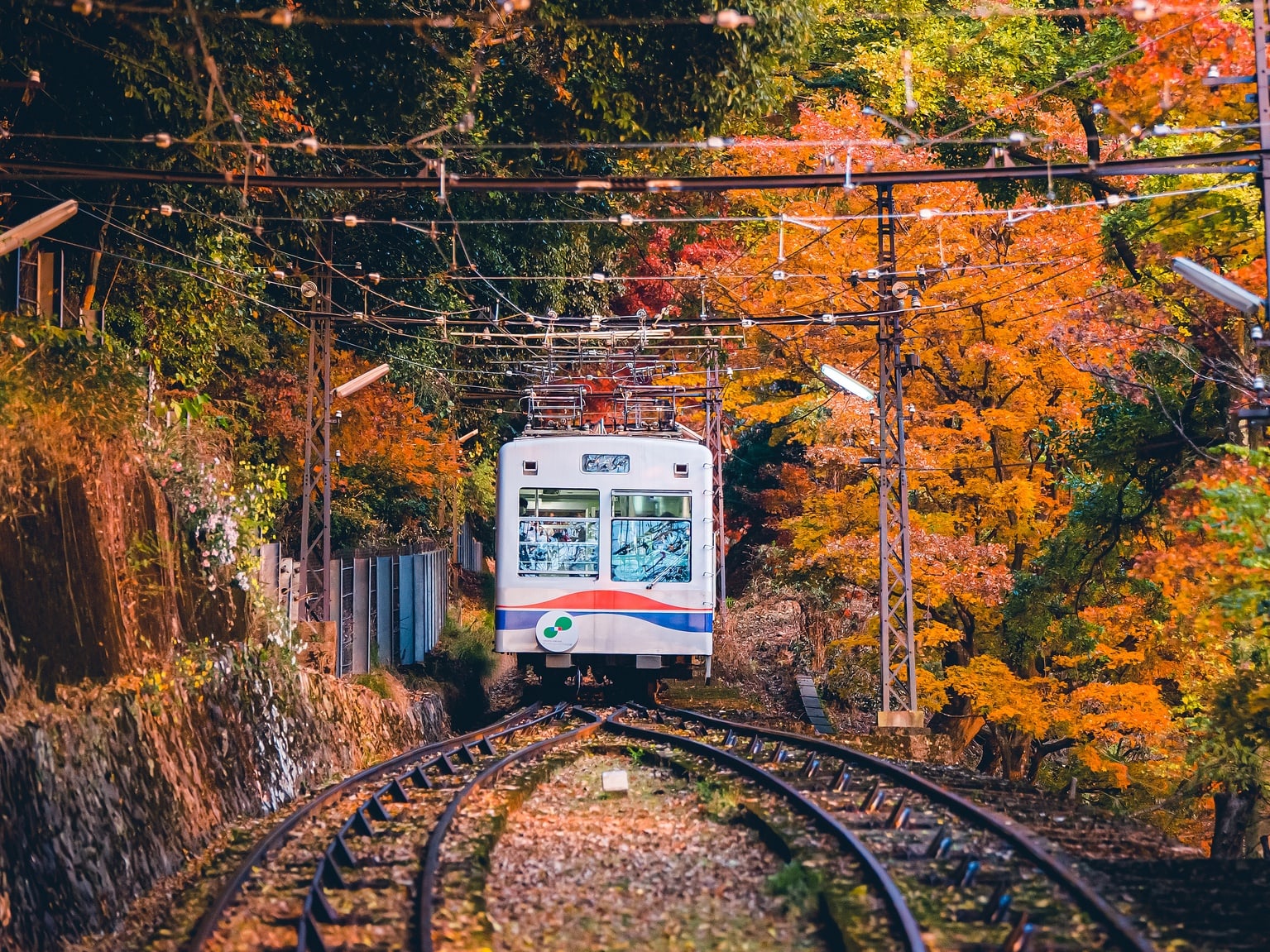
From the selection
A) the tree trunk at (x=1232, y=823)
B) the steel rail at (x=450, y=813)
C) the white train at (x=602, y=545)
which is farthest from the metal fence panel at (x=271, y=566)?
the tree trunk at (x=1232, y=823)

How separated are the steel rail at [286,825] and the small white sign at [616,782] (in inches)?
81.0

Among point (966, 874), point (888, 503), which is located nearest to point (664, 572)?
point (888, 503)

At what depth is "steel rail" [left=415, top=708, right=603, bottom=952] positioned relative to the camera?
6.93 metres

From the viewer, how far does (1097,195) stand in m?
18.9

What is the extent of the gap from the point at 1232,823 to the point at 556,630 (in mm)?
8029

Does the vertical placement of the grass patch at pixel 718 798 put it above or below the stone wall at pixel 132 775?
below

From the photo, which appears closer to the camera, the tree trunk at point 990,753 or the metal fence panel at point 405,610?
the metal fence panel at point 405,610

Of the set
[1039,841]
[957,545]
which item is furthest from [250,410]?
[1039,841]

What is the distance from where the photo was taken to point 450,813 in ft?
32.9

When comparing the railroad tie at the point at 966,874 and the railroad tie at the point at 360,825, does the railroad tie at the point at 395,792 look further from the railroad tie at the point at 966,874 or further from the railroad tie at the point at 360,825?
the railroad tie at the point at 966,874

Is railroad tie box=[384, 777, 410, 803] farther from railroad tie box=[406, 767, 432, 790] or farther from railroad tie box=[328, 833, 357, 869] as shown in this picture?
railroad tie box=[328, 833, 357, 869]

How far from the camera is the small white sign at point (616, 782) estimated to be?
1152 cm

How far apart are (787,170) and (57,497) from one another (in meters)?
19.4

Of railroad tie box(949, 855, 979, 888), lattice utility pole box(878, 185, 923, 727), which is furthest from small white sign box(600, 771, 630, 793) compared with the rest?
lattice utility pole box(878, 185, 923, 727)
